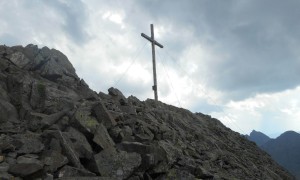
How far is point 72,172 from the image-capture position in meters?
13.8

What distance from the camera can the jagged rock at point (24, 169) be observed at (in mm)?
12625

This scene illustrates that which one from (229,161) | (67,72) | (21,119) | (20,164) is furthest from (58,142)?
(229,161)

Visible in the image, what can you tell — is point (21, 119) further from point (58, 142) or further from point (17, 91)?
point (58, 142)

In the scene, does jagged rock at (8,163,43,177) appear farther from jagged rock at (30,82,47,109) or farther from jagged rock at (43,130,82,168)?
jagged rock at (30,82,47,109)

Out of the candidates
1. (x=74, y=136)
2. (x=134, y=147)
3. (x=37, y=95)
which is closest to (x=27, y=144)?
(x=74, y=136)

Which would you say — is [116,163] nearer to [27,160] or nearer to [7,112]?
[27,160]

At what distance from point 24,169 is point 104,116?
23.0ft

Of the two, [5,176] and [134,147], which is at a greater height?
[134,147]

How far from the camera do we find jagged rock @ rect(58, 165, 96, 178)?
13.5 metres

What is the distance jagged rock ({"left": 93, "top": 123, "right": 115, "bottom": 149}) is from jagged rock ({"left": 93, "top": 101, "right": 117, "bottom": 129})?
1.28 m

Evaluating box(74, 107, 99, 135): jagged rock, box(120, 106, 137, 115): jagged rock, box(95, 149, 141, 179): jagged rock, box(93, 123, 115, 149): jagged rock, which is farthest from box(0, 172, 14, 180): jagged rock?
box(120, 106, 137, 115): jagged rock

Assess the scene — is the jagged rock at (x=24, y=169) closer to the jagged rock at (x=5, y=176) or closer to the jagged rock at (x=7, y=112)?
the jagged rock at (x=5, y=176)

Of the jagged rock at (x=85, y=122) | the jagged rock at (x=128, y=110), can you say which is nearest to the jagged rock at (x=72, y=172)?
the jagged rock at (x=85, y=122)

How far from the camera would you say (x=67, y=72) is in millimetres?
26031
